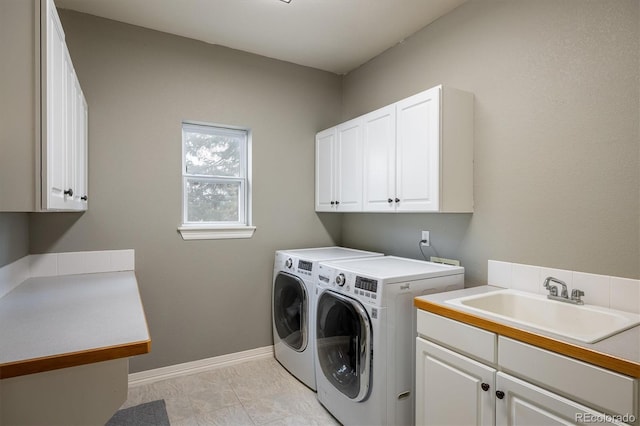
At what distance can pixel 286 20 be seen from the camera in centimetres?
252

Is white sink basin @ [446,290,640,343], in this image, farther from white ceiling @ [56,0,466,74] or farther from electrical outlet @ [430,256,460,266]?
white ceiling @ [56,0,466,74]

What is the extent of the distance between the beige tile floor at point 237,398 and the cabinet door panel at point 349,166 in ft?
4.87

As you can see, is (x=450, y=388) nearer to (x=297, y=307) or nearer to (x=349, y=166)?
(x=297, y=307)

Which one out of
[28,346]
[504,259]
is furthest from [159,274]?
[504,259]

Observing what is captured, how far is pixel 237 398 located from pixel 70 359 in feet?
5.45

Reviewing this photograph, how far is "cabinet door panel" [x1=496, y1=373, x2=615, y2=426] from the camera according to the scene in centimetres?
116

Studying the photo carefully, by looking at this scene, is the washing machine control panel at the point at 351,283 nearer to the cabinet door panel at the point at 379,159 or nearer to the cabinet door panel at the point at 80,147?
the cabinet door panel at the point at 379,159

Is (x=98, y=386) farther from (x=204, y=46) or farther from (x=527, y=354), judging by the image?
(x=204, y=46)

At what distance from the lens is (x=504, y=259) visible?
2.06 m

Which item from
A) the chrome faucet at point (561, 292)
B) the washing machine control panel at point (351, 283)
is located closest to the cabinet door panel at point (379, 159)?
the washing machine control panel at point (351, 283)

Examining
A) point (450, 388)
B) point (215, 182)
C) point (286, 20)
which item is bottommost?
point (450, 388)

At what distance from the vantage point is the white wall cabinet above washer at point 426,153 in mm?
2092

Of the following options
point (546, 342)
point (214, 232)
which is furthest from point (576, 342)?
point (214, 232)

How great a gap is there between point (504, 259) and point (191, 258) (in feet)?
7.59
